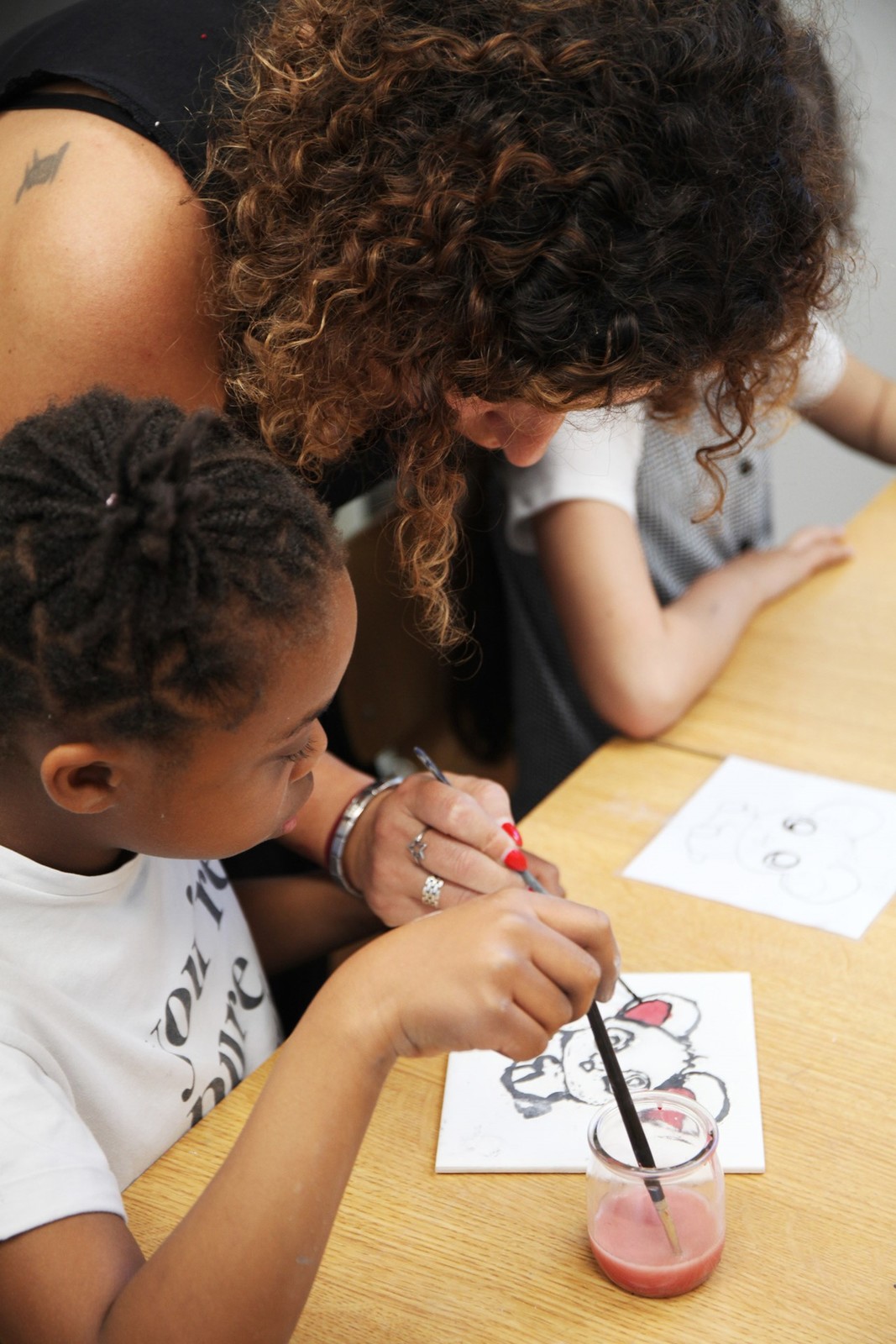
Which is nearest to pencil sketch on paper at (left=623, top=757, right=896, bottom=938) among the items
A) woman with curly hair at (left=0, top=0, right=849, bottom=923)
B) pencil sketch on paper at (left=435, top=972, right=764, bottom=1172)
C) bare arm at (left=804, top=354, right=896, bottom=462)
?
pencil sketch on paper at (left=435, top=972, right=764, bottom=1172)

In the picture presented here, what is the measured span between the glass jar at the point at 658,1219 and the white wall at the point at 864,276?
709 millimetres

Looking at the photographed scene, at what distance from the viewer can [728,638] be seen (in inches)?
53.5

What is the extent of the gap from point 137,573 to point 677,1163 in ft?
1.44

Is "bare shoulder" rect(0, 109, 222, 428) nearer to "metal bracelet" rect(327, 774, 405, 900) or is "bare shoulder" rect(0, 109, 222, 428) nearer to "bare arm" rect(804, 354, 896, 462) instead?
"metal bracelet" rect(327, 774, 405, 900)

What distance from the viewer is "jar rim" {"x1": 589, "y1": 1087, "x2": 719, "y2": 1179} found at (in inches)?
26.6

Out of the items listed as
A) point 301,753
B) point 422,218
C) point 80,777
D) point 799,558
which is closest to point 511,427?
point 422,218

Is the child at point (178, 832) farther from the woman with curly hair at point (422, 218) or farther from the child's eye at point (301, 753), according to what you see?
the woman with curly hair at point (422, 218)

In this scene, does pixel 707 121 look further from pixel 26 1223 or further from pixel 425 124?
pixel 26 1223

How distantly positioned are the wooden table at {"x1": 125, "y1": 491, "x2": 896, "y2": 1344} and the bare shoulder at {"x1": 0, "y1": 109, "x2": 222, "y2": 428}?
485 mm

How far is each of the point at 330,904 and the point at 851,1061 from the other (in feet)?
1.51

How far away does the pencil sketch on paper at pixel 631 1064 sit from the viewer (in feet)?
2.71

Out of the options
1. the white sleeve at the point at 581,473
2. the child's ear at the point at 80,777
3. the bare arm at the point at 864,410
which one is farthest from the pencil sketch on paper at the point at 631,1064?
the bare arm at the point at 864,410

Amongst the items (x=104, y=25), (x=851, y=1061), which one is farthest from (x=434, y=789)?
(x=104, y=25)

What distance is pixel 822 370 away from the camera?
1524 mm
